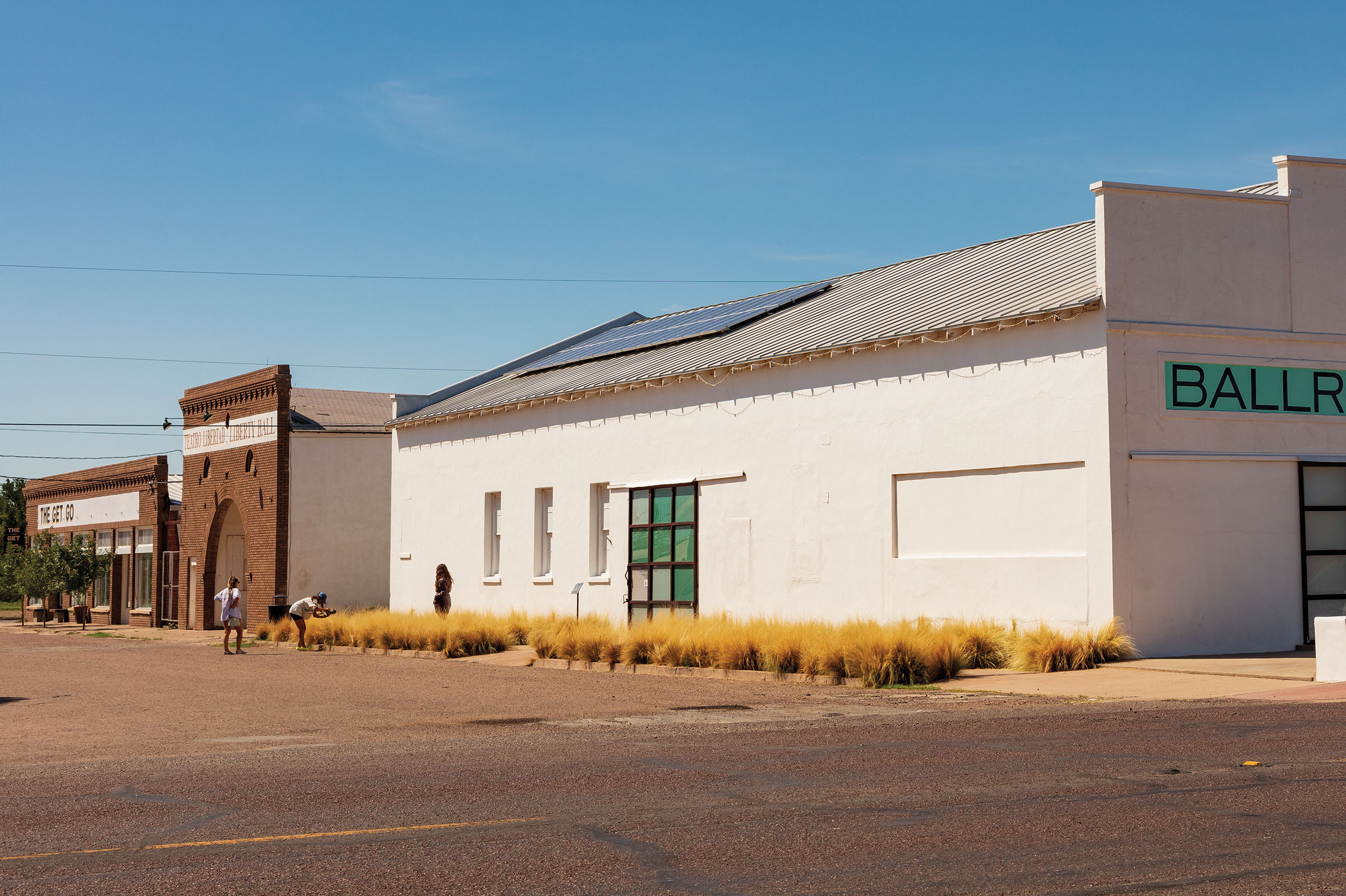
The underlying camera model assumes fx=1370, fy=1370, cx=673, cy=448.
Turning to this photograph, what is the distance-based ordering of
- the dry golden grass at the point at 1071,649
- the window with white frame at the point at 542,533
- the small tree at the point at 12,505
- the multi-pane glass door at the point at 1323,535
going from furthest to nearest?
the small tree at the point at 12,505 → the window with white frame at the point at 542,533 → the multi-pane glass door at the point at 1323,535 → the dry golden grass at the point at 1071,649

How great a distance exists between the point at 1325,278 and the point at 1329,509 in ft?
11.2

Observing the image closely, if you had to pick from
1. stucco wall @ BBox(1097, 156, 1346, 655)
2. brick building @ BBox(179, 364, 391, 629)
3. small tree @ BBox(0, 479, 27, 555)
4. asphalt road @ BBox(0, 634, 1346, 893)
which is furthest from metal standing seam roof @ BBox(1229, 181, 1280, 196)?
small tree @ BBox(0, 479, 27, 555)

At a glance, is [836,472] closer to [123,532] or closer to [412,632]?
[412,632]

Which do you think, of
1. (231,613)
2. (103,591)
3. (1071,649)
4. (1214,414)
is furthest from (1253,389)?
(103,591)

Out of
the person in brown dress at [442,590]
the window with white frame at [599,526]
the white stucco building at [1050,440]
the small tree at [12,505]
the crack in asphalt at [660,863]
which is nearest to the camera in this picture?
the crack in asphalt at [660,863]

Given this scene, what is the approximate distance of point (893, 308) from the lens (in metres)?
25.1

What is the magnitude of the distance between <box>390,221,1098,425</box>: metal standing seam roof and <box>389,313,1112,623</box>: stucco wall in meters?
0.40

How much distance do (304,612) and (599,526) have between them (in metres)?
7.17

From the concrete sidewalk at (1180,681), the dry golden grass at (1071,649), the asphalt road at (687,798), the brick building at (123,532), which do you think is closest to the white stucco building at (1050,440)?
the dry golden grass at (1071,649)

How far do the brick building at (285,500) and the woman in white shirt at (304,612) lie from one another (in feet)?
28.7

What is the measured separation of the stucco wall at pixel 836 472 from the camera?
64.2 ft

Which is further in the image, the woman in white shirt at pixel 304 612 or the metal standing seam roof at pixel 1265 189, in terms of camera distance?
the woman in white shirt at pixel 304 612

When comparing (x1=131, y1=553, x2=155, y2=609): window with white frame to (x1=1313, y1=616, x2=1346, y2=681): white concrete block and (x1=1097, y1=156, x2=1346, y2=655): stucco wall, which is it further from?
(x1=1313, y1=616, x2=1346, y2=681): white concrete block

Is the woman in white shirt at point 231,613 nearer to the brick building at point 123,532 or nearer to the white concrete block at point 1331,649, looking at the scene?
the brick building at point 123,532
